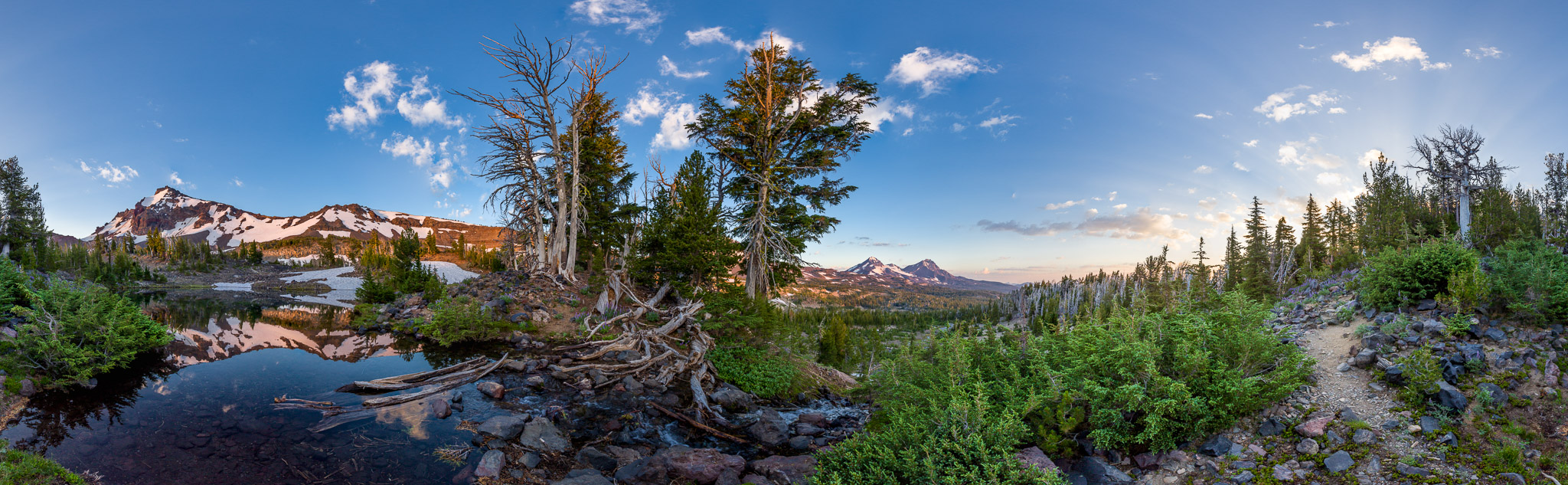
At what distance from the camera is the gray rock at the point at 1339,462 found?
4594mm

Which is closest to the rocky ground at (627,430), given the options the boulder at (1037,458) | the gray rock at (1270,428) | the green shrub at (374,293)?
the boulder at (1037,458)

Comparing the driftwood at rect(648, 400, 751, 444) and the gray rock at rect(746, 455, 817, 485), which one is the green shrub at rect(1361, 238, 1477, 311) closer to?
the gray rock at rect(746, 455, 817, 485)

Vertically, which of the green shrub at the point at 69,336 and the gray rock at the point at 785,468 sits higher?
the green shrub at the point at 69,336

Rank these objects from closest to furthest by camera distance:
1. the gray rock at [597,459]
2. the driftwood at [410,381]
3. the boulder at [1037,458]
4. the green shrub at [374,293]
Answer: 1. the boulder at [1037,458]
2. the gray rock at [597,459]
3. the driftwood at [410,381]
4. the green shrub at [374,293]

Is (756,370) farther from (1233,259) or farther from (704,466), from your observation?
(1233,259)

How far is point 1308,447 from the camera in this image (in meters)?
4.89

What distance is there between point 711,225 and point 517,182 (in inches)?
559

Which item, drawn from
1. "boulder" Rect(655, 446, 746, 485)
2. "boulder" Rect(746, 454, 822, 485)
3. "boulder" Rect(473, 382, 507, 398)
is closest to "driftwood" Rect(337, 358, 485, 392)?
"boulder" Rect(473, 382, 507, 398)

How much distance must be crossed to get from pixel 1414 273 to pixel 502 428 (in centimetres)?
1543

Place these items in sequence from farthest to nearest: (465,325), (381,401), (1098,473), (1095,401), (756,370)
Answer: (465,325)
(756,370)
(381,401)
(1095,401)
(1098,473)

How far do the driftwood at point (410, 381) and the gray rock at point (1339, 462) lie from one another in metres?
15.6

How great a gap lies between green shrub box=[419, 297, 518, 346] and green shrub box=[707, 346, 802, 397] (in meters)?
9.57

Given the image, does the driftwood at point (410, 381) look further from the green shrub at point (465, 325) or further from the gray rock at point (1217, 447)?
the gray rock at point (1217, 447)

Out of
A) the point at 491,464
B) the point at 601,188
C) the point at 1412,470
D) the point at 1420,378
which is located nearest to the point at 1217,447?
the point at 1412,470
